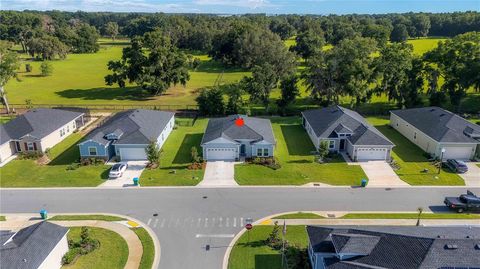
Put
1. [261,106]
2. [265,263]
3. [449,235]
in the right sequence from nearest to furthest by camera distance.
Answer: [449,235] < [265,263] < [261,106]

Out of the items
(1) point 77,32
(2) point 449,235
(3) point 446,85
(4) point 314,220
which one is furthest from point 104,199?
(1) point 77,32

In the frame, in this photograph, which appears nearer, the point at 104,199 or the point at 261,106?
the point at 104,199

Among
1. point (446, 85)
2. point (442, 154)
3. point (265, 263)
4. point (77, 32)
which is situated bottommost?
point (265, 263)

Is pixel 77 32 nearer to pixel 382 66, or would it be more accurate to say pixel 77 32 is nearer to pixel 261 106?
pixel 261 106

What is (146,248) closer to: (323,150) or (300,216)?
(300,216)

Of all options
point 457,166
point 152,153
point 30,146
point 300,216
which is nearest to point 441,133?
point 457,166

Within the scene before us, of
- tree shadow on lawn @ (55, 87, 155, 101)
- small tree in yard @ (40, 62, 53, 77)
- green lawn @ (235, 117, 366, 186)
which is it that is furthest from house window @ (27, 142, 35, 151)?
small tree in yard @ (40, 62, 53, 77)

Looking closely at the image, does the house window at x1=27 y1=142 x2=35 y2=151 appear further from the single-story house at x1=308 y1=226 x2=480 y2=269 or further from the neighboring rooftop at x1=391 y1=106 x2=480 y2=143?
the neighboring rooftop at x1=391 y1=106 x2=480 y2=143

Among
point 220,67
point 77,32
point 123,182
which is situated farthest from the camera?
point 77,32
